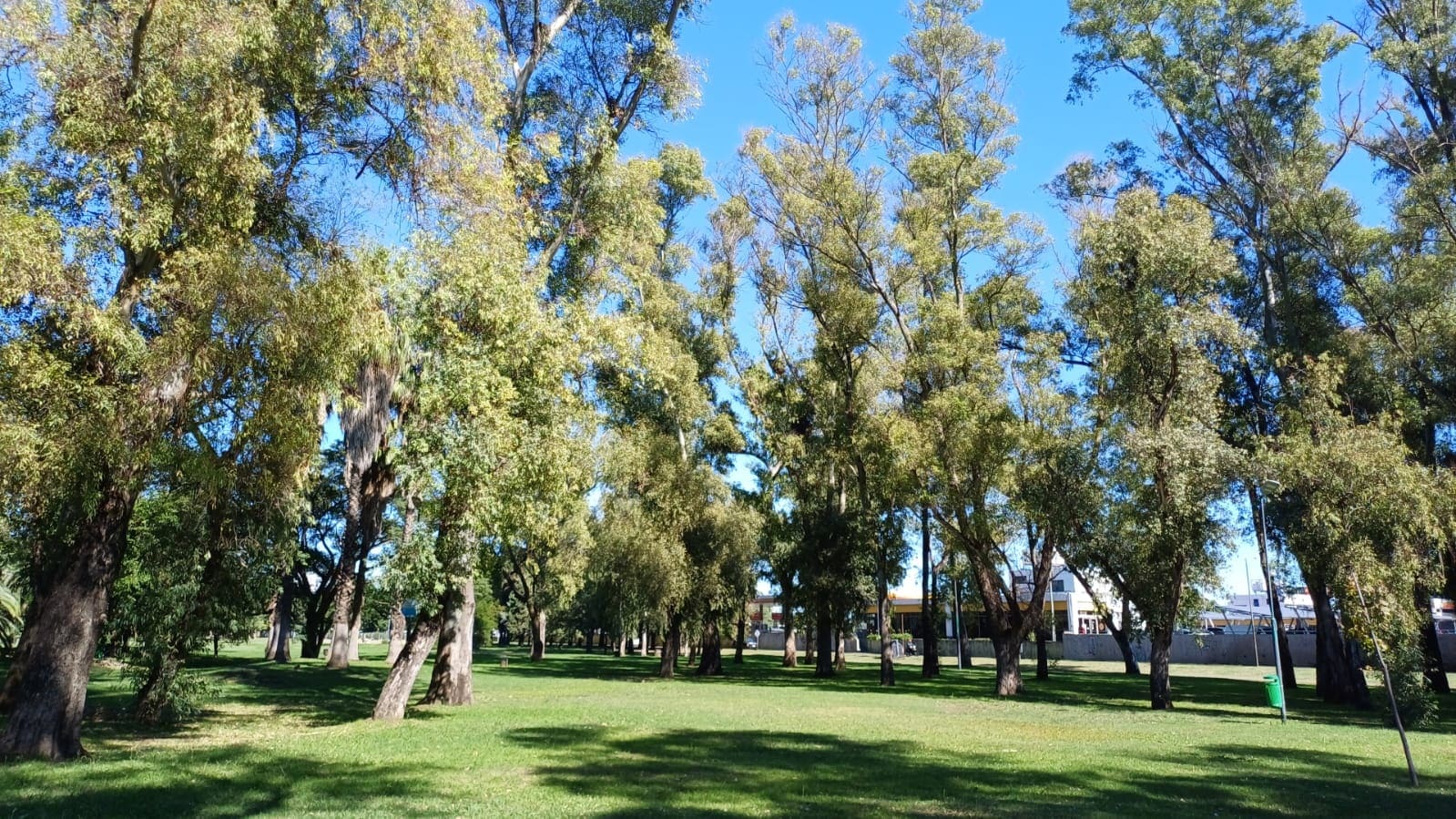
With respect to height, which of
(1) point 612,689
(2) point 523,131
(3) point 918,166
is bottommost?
(1) point 612,689

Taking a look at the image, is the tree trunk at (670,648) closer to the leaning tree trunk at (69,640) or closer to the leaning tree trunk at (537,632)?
the leaning tree trunk at (537,632)

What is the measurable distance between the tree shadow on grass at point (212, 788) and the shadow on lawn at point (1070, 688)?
18.6 metres

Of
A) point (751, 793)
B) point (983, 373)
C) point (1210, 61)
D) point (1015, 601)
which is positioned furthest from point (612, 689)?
point (1210, 61)

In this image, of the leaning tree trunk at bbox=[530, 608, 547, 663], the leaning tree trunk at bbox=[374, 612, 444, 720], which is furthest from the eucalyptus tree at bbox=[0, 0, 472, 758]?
the leaning tree trunk at bbox=[530, 608, 547, 663]

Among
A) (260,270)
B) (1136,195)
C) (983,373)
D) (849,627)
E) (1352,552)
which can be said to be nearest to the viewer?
(260,270)

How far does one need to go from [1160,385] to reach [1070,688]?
43.3ft

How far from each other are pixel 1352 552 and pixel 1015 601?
37.2 ft

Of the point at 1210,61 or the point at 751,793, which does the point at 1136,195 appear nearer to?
the point at 1210,61

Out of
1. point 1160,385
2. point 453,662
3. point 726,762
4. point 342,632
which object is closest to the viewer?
point 726,762

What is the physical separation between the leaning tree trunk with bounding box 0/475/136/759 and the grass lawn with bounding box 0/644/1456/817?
60 centimetres

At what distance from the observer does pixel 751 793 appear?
8.87 m

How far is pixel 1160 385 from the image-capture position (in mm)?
22125

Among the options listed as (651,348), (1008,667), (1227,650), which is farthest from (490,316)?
(1227,650)

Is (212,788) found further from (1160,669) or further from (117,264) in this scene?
(1160,669)
